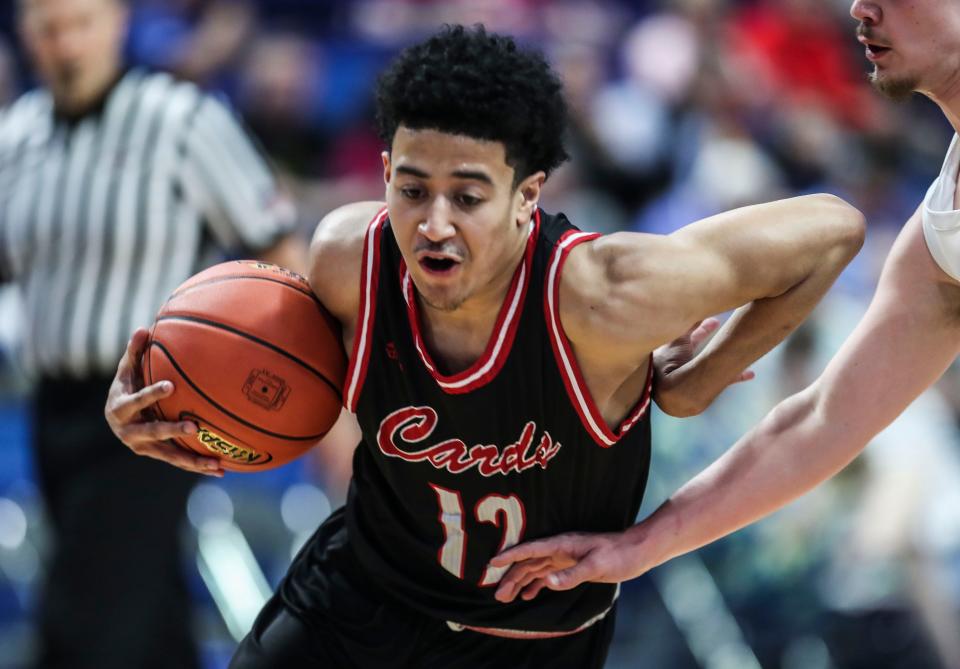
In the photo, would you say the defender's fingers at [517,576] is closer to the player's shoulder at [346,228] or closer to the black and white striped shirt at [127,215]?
the player's shoulder at [346,228]

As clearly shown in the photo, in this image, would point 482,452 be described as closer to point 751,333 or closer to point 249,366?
point 249,366

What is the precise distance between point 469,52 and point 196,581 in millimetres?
3812

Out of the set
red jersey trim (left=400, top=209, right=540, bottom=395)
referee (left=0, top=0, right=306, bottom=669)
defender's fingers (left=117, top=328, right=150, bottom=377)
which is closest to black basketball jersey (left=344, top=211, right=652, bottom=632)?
red jersey trim (left=400, top=209, right=540, bottom=395)

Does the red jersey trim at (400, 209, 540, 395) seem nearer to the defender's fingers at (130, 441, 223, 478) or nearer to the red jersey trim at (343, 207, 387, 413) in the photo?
the red jersey trim at (343, 207, 387, 413)

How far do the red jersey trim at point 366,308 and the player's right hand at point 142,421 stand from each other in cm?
39

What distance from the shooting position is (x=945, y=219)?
3.23 meters

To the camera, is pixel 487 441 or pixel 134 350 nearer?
pixel 487 441

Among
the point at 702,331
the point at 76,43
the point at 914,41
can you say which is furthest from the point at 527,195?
the point at 76,43

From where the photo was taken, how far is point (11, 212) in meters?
5.17

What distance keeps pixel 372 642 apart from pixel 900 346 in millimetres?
1466

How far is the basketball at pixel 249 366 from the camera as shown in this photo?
10.6ft

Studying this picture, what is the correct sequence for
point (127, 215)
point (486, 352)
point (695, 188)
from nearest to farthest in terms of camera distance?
1. point (486, 352)
2. point (127, 215)
3. point (695, 188)

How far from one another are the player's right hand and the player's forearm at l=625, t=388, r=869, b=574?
3.63 feet

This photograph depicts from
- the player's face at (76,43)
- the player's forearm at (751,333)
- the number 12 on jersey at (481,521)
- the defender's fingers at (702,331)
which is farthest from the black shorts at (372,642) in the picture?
the player's face at (76,43)
